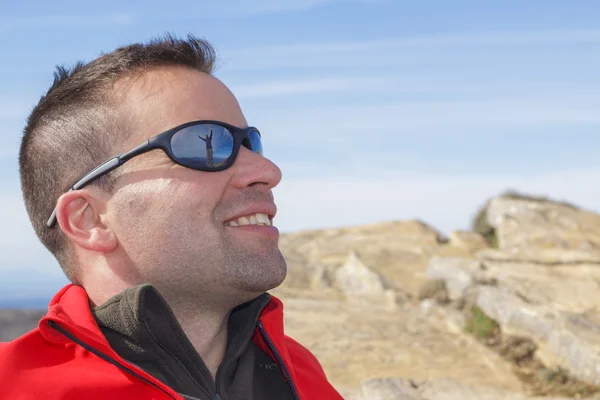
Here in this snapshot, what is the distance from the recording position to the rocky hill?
28.3 feet

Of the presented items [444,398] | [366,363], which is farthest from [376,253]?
[444,398]

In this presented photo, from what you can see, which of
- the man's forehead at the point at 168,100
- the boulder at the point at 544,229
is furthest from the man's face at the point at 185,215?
the boulder at the point at 544,229

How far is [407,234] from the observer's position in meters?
18.5

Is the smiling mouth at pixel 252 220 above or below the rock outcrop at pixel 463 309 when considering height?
above

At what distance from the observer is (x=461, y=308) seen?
39.6 feet

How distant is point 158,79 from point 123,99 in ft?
0.52

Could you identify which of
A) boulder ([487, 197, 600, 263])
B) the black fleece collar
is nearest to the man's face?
the black fleece collar

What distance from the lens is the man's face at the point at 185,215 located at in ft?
8.16

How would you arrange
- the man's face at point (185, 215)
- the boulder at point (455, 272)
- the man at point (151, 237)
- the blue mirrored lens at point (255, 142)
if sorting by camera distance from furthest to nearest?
the boulder at point (455, 272) → the blue mirrored lens at point (255, 142) → the man's face at point (185, 215) → the man at point (151, 237)

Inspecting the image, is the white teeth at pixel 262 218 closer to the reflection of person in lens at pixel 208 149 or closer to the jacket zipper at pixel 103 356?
the reflection of person in lens at pixel 208 149

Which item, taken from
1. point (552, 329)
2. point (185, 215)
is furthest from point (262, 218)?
point (552, 329)

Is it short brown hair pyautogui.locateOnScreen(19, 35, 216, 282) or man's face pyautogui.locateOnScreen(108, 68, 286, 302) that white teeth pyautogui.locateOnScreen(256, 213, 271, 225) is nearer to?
man's face pyautogui.locateOnScreen(108, 68, 286, 302)

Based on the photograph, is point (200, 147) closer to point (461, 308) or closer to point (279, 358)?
point (279, 358)

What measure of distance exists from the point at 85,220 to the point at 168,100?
21.9 inches
